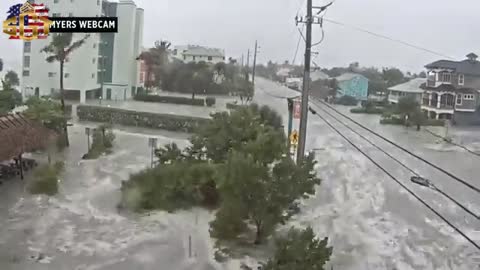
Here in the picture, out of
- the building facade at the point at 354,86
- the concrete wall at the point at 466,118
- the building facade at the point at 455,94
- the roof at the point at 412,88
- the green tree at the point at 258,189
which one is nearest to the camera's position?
the green tree at the point at 258,189

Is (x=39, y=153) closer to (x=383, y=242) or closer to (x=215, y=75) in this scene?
(x=383, y=242)

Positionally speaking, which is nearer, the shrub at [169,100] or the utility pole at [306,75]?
the utility pole at [306,75]

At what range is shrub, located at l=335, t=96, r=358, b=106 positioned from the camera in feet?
134

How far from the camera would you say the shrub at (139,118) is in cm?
2492

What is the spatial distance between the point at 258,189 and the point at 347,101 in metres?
33.2

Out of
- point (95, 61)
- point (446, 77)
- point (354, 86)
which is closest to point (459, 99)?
point (446, 77)

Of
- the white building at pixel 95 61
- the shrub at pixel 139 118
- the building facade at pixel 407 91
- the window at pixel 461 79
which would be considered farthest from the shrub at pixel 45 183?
the window at pixel 461 79

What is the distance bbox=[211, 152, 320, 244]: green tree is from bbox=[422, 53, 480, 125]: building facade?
28288mm

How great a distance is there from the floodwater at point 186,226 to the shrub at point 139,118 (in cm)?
760

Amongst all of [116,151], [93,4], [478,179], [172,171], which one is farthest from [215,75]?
[172,171]

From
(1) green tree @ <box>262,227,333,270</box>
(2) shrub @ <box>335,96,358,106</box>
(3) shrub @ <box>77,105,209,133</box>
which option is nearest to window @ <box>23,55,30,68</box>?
(3) shrub @ <box>77,105,209,133</box>

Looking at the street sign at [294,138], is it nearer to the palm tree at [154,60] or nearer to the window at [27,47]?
the window at [27,47]

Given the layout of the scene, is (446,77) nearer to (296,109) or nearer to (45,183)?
(296,109)

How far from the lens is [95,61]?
35.7m
